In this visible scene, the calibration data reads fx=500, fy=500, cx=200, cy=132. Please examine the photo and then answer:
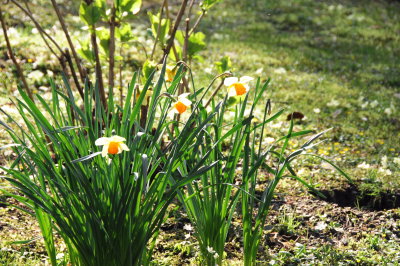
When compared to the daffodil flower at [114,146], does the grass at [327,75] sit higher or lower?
lower

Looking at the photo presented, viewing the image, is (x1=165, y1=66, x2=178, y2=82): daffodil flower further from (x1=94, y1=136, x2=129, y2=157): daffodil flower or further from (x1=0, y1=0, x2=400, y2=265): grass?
(x1=0, y1=0, x2=400, y2=265): grass

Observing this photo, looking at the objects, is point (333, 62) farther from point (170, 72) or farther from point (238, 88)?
point (238, 88)

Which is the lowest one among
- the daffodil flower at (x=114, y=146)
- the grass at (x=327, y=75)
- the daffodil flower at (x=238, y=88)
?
the grass at (x=327, y=75)

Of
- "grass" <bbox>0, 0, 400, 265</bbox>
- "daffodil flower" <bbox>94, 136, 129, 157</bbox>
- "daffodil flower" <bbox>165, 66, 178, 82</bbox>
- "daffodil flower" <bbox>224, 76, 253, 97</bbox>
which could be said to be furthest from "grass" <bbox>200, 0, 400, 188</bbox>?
"daffodil flower" <bbox>94, 136, 129, 157</bbox>

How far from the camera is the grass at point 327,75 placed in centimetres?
261

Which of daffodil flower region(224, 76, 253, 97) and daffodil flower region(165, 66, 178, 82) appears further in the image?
daffodil flower region(165, 66, 178, 82)

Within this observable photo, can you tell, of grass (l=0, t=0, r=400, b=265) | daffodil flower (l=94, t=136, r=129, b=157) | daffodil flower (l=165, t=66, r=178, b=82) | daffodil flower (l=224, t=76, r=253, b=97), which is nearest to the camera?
daffodil flower (l=94, t=136, r=129, b=157)

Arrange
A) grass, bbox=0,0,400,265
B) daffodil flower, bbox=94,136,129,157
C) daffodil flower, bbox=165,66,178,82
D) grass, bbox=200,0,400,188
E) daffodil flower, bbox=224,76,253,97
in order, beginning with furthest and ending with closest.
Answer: grass, bbox=200,0,400,188 < grass, bbox=0,0,400,265 < daffodil flower, bbox=165,66,178,82 < daffodil flower, bbox=224,76,253,97 < daffodil flower, bbox=94,136,129,157

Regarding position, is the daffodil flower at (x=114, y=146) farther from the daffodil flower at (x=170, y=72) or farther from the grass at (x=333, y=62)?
the grass at (x=333, y=62)

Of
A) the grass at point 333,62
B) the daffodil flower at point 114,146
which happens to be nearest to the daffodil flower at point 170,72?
the daffodil flower at point 114,146

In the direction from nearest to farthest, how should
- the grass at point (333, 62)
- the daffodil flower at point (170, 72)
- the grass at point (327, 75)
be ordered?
the daffodil flower at point (170, 72) < the grass at point (327, 75) < the grass at point (333, 62)

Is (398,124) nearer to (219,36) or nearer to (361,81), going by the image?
(361,81)

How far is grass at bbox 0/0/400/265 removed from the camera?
2.61 metres

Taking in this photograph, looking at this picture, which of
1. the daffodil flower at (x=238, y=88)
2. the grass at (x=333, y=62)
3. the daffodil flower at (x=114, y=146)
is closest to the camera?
the daffodil flower at (x=114, y=146)
